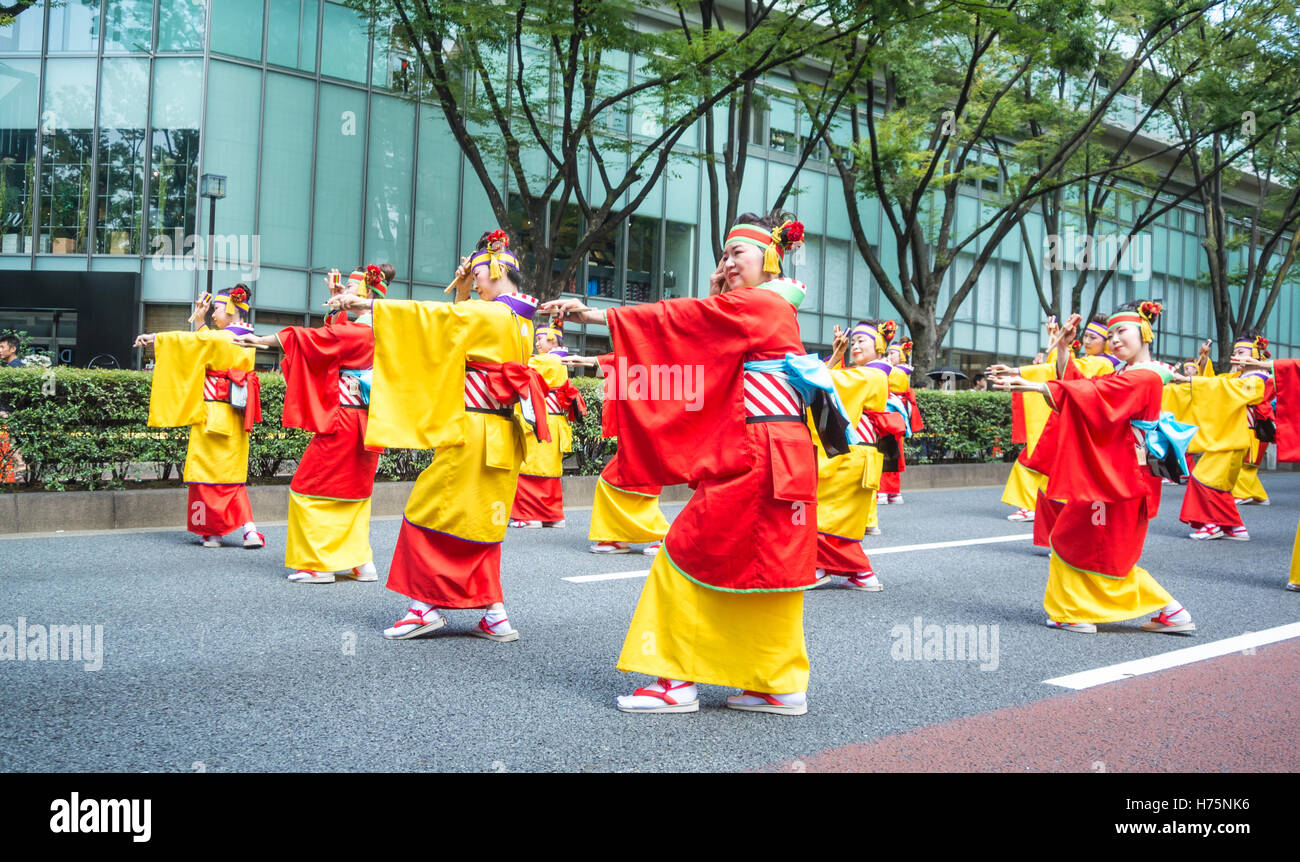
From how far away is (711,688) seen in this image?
4.67 meters

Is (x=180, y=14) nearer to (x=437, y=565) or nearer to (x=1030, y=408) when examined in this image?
(x=1030, y=408)

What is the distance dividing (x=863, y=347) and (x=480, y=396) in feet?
11.9

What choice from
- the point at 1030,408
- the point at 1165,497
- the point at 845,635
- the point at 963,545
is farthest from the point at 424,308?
the point at 1165,497

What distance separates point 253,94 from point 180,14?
6.24 ft

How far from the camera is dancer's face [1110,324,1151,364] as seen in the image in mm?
6152

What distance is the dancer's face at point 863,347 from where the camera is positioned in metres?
7.89

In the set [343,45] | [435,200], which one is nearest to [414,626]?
[435,200]

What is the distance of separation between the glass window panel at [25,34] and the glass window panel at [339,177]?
17.4 feet

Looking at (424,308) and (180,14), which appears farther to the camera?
(180,14)

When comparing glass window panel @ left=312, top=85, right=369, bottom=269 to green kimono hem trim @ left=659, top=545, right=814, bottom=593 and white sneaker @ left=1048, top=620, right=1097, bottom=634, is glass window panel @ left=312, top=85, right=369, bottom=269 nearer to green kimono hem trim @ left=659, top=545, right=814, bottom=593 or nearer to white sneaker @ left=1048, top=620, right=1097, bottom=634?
white sneaker @ left=1048, top=620, right=1097, bottom=634

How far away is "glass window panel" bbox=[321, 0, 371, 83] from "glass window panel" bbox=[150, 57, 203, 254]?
2.30 metres

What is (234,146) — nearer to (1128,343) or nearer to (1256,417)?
(1256,417)

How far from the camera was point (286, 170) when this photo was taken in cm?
1950

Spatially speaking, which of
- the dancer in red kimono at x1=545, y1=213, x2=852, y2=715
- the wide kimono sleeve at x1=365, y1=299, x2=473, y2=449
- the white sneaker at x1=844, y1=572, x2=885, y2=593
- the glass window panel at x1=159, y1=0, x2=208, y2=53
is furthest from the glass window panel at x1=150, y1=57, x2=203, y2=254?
the dancer in red kimono at x1=545, y1=213, x2=852, y2=715
